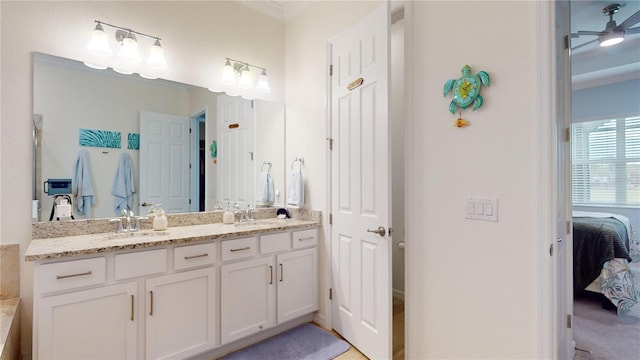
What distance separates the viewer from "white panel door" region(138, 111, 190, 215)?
2342 millimetres

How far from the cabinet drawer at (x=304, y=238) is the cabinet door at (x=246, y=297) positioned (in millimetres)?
254

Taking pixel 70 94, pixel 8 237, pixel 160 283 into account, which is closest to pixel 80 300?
pixel 160 283

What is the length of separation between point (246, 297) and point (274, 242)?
0.45m

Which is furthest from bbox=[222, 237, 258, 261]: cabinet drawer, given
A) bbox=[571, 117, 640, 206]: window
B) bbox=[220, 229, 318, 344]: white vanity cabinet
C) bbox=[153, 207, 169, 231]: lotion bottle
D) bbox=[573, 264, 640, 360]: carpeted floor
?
bbox=[571, 117, 640, 206]: window

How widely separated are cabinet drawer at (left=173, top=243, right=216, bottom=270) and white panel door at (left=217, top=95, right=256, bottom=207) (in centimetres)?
73

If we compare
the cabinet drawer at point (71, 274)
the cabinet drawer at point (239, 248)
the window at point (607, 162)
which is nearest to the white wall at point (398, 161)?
the cabinet drawer at point (239, 248)

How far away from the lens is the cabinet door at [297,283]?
2.45 metres

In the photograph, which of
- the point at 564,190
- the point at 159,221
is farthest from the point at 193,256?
the point at 564,190

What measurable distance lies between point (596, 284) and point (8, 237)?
4928 mm

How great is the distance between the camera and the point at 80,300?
1626 millimetres

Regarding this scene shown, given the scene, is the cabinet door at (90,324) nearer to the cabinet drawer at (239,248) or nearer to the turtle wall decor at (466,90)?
the cabinet drawer at (239,248)

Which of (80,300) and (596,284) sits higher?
(80,300)

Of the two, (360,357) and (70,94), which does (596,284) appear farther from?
(70,94)

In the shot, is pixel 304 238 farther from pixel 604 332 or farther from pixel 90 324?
pixel 604 332
